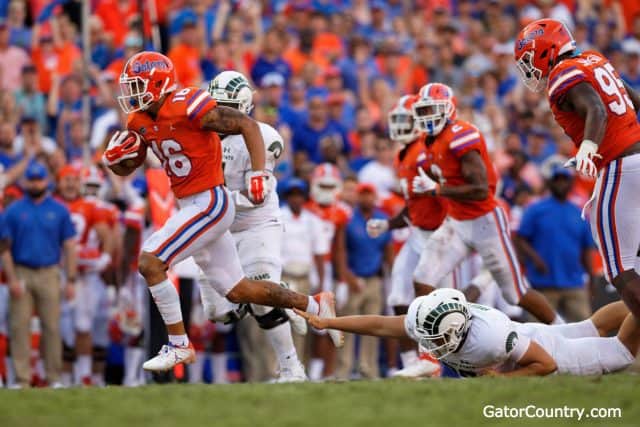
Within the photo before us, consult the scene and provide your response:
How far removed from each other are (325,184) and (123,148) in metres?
5.07

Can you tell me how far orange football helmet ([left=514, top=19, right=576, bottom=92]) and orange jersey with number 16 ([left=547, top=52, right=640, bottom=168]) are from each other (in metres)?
0.15

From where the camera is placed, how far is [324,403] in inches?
263

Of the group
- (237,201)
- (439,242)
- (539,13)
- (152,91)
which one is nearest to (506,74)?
(539,13)

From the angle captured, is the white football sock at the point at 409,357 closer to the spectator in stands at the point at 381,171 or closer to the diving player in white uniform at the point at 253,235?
the diving player in white uniform at the point at 253,235

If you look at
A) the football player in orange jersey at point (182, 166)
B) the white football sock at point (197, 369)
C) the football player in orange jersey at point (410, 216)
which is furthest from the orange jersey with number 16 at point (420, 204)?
the white football sock at point (197, 369)

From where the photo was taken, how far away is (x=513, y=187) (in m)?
14.7

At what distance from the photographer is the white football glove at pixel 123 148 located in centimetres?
831

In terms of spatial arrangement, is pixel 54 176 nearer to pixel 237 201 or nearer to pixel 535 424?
pixel 237 201

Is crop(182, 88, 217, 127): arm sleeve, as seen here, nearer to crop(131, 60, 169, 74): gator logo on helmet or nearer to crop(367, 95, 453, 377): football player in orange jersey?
crop(131, 60, 169, 74): gator logo on helmet

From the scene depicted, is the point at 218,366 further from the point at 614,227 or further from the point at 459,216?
the point at 614,227

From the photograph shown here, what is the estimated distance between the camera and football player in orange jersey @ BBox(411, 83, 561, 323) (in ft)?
32.4

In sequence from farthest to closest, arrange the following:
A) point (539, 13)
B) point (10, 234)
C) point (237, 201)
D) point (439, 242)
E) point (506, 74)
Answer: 1. point (539, 13)
2. point (506, 74)
3. point (10, 234)
4. point (439, 242)
5. point (237, 201)

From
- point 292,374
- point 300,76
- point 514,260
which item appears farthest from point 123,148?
point 300,76

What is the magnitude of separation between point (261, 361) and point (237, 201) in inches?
150
